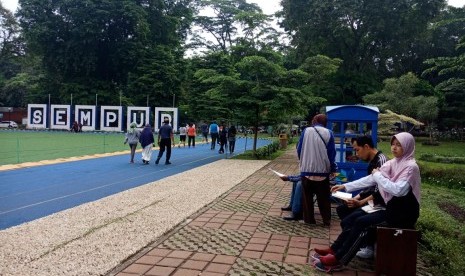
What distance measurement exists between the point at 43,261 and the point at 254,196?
4954 mm

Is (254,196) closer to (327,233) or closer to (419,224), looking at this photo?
(327,233)

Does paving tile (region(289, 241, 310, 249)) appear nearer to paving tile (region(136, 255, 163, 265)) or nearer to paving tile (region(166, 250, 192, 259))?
paving tile (region(166, 250, 192, 259))

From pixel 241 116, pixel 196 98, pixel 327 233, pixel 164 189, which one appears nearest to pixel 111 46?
pixel 196 98

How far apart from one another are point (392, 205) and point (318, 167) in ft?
6.75

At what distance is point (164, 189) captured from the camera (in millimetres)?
9539

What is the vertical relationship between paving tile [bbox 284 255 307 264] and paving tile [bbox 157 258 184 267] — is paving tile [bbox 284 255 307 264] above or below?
above

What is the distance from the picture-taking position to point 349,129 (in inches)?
368

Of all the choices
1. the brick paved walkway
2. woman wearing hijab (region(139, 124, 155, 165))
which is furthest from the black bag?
woman wearing hijab (region(139, 124, 155, 165))

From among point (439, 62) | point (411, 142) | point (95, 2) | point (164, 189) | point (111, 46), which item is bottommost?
point (164, 189)

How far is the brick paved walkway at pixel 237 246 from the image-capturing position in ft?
14.4

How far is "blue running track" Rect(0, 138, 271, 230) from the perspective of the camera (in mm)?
7487

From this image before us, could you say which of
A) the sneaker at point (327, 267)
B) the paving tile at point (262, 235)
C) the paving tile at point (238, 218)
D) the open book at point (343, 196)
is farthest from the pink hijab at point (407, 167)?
the paving tile at point (238, 218)

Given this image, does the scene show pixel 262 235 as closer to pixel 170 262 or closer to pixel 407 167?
pixel 170 262

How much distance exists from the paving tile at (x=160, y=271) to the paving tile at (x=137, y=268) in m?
0.06
